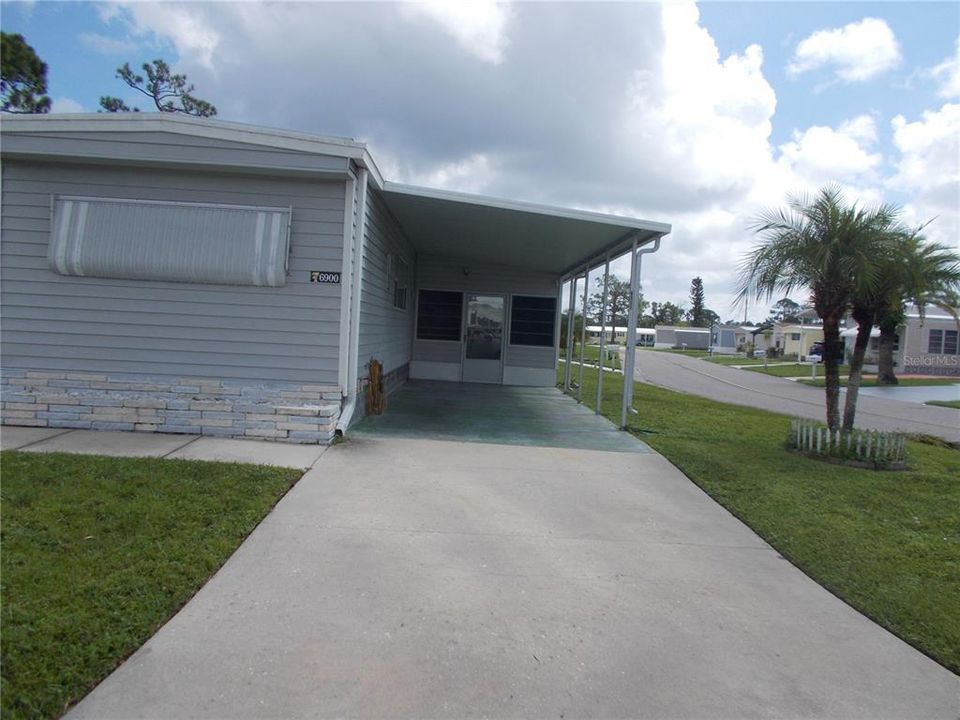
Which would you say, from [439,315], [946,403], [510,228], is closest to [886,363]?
[946,403]

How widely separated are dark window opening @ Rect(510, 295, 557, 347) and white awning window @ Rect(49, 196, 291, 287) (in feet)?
27.8

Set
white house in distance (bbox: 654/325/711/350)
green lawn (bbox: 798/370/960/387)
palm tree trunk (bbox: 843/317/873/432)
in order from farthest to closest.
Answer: white house in distance (bbox: 654/325/711/350), green lawn (bbox: 798/370/960/387), palm tree trunk (bbox: 843/317/873/432)

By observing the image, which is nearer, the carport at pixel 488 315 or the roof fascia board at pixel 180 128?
the roof fascia board at pixel 180 128

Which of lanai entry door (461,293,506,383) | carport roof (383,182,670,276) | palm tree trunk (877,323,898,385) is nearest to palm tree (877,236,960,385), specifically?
carport roof (383,182,670,276)

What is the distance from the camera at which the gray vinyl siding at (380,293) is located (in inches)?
328

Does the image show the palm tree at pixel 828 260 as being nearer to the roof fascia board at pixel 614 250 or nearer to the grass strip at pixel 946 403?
the roof fascia board at pixel 614 250

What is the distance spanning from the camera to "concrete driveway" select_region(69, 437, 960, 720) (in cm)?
286

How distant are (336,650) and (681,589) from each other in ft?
7.22

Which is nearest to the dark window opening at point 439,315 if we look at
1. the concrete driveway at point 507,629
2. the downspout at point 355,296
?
the downspout at point 355,296

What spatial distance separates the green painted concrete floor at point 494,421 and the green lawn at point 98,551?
283cm

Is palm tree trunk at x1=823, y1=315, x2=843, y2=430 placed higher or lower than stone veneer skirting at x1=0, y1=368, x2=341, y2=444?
higher

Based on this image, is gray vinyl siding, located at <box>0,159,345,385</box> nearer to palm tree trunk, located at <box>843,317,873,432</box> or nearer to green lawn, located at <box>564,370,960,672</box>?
green lawn, located at <box>564,370,960,672</box>

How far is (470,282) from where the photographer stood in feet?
48.8

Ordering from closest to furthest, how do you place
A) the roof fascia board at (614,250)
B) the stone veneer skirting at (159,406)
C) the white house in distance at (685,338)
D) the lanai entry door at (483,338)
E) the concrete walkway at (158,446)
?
the concrete walkway at (158,446), the stone veneer skirting at (159,406), the roof fascia board at (614,250), the lanai entry door at (483,338), the white house in distance at (685,338)
